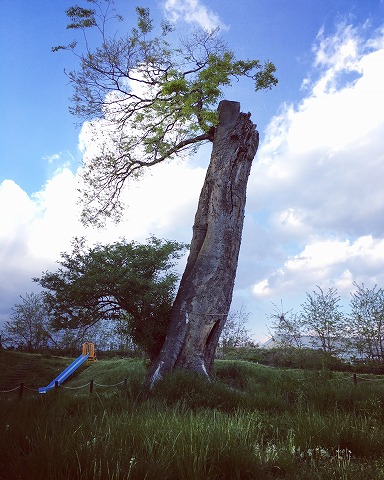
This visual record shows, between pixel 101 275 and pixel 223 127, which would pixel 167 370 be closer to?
pixel 101 275

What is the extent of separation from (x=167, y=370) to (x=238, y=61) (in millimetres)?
10237

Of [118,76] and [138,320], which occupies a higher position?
[118,76]

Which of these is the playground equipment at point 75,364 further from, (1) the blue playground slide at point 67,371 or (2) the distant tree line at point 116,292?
(2) the distant tree line at point 116,292

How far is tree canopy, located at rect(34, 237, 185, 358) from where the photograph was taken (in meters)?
10.4

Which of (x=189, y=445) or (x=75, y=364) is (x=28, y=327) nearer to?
(x=75, y=364)

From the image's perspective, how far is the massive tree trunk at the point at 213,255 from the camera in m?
8.48

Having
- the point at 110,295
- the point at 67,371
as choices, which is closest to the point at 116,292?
the point at 110,295

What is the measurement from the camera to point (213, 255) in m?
9.16

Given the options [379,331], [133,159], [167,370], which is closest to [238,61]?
[133,159]

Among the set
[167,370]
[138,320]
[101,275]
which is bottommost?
[167,370]

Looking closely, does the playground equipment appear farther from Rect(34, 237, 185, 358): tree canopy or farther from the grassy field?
the grassy field

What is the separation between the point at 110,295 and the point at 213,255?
3.66 metres

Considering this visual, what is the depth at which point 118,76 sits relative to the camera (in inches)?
469

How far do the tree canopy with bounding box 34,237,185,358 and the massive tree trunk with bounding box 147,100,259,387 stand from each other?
165 cm
